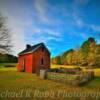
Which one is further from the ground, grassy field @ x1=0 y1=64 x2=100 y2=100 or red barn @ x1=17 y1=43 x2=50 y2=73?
red barn @ x1=17 y1=43 x2=50 y2=73

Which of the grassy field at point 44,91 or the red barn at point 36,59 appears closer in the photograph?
the grassy field at point 44,91

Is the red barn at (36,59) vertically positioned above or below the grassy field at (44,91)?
above

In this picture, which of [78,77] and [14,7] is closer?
[78,77]

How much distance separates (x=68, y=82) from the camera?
50.0ft

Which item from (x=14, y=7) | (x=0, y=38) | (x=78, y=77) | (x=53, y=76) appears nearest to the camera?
(x=78, y=77)

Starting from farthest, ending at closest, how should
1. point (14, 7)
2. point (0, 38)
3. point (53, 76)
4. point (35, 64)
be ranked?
point (35, 64) → point (0, 38) → point (53, 76) → point (14, 7)

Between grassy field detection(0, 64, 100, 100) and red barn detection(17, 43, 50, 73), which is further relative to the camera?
red barn detection(17, 43, 50, 73)

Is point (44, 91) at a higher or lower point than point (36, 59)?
lower

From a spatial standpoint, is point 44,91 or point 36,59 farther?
point 36,59

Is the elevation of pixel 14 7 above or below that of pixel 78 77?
above

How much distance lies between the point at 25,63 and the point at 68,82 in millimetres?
21543

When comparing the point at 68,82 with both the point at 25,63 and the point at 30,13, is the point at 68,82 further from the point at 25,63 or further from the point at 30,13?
the point at 25,63

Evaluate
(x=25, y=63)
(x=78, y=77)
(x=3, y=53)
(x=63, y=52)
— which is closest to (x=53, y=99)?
(x=78, y=77)

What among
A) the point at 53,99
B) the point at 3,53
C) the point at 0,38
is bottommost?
the point at 53,99
